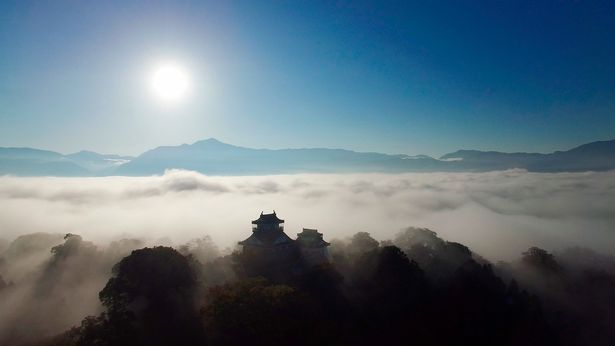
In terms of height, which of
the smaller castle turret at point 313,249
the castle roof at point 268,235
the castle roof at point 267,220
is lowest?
the smaller castle turret at point 313,249

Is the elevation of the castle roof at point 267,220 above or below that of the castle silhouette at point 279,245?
above

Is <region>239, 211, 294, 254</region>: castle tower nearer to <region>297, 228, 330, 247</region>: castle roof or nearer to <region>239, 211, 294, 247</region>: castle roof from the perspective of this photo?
<region>239, 211, 294, 247</region>: castle roof

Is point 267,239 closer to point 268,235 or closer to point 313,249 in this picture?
point 268,235

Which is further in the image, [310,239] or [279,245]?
[310,239]

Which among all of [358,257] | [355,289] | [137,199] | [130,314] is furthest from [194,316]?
[137,199]

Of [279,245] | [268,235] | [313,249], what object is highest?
[268,235]

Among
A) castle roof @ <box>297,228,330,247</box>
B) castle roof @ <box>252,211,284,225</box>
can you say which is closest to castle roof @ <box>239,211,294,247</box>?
castle roof @ <box>252,211,284,225</box>

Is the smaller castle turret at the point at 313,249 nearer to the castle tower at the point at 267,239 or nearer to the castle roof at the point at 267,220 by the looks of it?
the castle tower at the point at 267,239

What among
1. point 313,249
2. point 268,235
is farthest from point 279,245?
point 313,249

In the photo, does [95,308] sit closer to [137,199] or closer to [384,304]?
[384,304]

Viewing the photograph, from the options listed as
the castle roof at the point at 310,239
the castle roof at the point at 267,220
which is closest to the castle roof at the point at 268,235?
the castle roof at the point at 267,220

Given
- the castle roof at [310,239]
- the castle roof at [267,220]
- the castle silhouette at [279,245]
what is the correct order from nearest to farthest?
the castle silhouette at [279,245] → the castle roof at [310,239] → the castle roof at [267,220]
